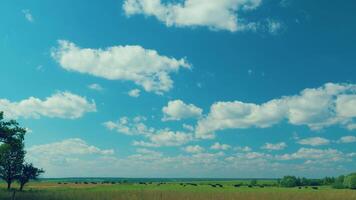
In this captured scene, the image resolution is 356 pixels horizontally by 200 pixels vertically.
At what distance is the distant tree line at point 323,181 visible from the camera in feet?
336

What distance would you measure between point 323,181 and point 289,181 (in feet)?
73.4

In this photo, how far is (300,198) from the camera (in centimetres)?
5138

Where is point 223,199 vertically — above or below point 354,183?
below

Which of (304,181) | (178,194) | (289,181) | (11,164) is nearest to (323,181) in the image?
(304,181)

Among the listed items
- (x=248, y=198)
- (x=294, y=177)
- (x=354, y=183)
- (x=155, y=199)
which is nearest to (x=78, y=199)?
(x=155, y=199)

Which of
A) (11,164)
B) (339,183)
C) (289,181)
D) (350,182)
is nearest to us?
(11,164)

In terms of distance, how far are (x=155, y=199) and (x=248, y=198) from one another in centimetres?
1139

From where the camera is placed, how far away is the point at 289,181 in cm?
12125

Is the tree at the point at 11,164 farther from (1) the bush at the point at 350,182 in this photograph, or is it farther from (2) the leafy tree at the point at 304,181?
(2) the leafy tree at the point at 304,181

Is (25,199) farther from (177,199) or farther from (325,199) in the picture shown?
(325,199)

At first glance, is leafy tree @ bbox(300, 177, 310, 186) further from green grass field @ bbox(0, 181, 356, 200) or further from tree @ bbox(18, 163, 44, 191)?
tree @ bbox(18, 163, 44, 191)

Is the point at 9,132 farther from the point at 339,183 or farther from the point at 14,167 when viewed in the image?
the point at 339,183

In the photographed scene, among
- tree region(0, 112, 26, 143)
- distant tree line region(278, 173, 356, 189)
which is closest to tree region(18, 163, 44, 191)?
tree region(0, 112, 26, 143)

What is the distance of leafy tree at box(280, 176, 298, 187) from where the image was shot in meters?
120
